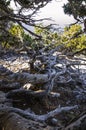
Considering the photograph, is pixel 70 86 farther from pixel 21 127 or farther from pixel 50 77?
pixel 21 127

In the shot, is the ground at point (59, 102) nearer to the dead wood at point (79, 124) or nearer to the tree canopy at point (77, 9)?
the tree canopy at point (77, 9)

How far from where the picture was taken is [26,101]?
588 centimetres

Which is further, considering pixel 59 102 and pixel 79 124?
pixel 59 102

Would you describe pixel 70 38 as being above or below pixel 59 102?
above

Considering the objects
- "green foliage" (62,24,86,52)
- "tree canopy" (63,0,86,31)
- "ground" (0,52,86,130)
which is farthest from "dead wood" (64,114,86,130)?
"green foliage" (62,24,86,52)

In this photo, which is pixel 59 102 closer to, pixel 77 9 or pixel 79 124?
pixel 77 9

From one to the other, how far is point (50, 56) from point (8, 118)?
354 cm

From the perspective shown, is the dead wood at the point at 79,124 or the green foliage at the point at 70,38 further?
the green foliage at the point at 70,38

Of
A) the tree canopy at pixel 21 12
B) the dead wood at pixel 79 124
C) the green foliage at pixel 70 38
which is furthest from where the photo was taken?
the green foliage at pixel 70 38

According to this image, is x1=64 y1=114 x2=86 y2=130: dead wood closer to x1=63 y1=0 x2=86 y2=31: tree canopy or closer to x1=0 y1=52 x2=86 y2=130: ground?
x1=0 y1=52 x2=86 y2=130: ground

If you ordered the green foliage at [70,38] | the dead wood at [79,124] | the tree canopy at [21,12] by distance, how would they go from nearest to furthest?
the dead wood at [79,124], the tree canopy at [21,12], the green foliage at [70,38]

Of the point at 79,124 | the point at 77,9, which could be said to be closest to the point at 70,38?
the point at 77,9

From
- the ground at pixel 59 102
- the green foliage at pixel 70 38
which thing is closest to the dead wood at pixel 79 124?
the ground at pixel 59 102

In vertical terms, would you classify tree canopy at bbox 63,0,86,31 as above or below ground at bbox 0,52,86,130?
above
